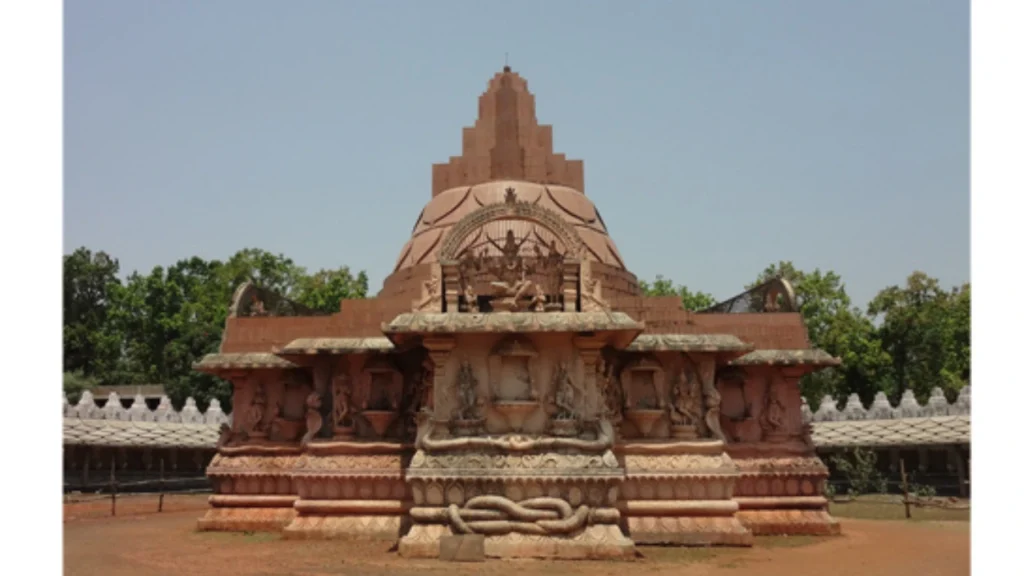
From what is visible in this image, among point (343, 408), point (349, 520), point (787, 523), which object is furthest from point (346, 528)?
point (787, 523)

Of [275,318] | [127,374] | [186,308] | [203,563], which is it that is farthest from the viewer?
[127,374]

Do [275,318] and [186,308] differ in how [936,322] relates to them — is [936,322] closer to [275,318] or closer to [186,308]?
[275,318]

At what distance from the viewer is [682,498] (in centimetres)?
1612

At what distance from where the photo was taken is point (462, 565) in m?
13.0

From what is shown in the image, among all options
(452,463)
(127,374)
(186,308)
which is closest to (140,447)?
(186,308)

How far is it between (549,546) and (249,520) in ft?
24.5

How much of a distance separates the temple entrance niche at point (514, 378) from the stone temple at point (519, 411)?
32 mm

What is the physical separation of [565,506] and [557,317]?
9.59ft

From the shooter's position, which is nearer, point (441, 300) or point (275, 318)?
point (441, 300)

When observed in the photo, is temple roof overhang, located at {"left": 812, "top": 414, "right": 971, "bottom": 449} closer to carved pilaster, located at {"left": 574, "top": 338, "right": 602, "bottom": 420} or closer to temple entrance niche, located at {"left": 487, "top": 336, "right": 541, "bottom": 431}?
carved pilaster, located at {"left": 574, "top": 338, "right": 602, "bottom": 420}

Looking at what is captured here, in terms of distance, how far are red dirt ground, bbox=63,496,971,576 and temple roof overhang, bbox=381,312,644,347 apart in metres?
3.47

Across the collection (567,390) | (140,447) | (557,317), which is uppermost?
(557,317)

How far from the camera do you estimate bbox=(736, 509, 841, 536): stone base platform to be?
17766mm

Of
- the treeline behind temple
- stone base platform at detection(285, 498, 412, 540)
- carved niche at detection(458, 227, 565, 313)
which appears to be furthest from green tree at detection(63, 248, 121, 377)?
carved niche at detection(458, 227, 565, 313)
